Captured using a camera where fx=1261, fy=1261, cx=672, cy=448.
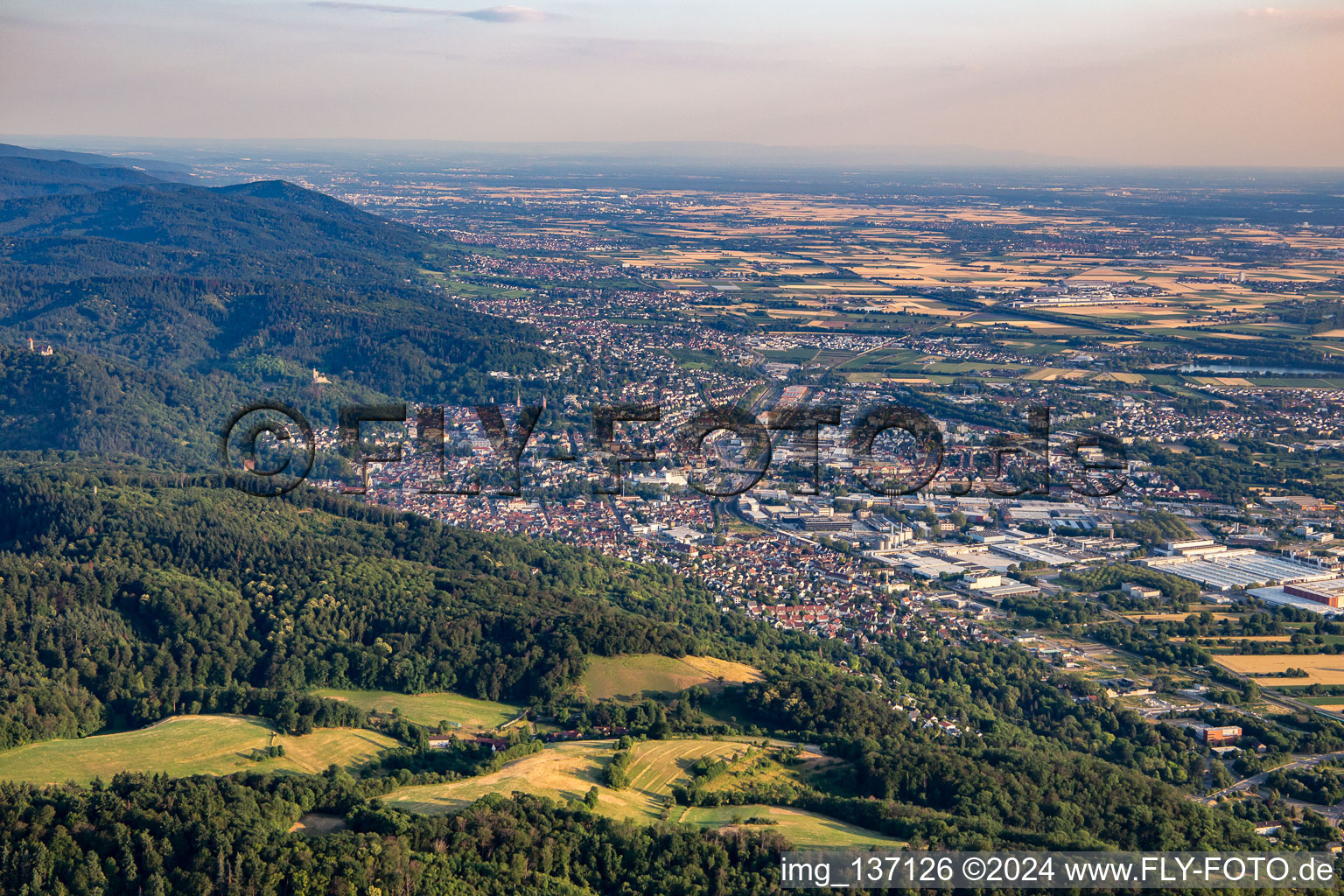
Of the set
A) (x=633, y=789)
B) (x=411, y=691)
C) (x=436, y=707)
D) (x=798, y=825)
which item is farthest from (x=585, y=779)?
(x=411, y=691)

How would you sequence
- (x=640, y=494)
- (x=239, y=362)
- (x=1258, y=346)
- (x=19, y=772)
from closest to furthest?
(x=19, y=772), (x=640, y=494), (x=239, y=362), (x=1258, y=346)

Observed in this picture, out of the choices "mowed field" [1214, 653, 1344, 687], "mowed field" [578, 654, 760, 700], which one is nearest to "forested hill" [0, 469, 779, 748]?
"mowed field" [578, 654, 760, 700]

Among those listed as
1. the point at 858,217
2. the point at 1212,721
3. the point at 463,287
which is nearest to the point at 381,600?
the point at 1212,721

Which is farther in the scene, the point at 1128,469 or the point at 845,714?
the point at 1128,469

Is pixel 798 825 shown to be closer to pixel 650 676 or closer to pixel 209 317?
pixel 650 676

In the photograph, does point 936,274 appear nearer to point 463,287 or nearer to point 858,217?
point 463,287

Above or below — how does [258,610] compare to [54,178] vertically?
below

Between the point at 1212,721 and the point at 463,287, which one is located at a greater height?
the point at 463,287
